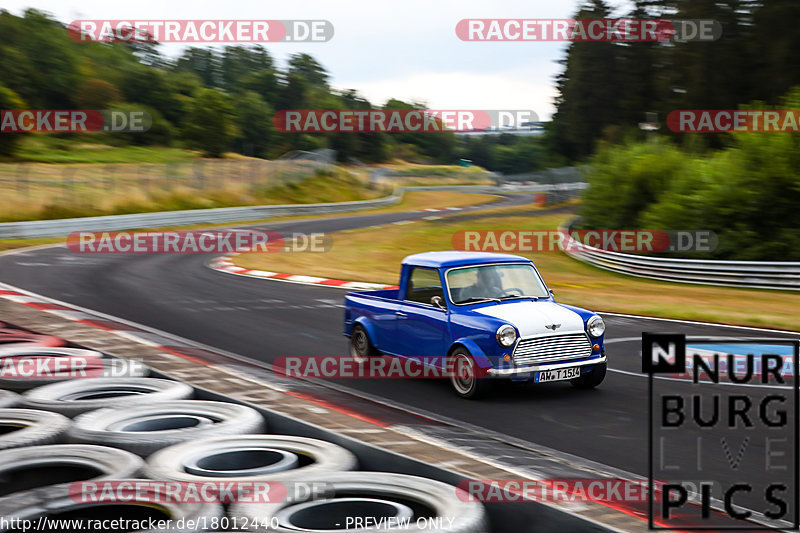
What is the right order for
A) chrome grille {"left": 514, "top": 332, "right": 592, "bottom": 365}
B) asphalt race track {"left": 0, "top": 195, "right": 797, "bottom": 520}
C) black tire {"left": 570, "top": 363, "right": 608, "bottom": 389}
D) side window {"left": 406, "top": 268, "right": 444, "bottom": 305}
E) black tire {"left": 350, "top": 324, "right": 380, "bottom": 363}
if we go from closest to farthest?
1. asphalt race track {"left": 0, "top": 195, "right": 797, "bottom": 520}
2. chrome grille {"left": 514, "top": 332, "right": 592, "bottom": 365}
3. black tire {"left": 570, "top": 363, "right": 608, "bottom": 389}
4. side window {"left": 406, "top": 268, "right": 444, "bottom": 305}
5. black tire {"left": 350, "top": 324, "right": 380, "bottom": 363}

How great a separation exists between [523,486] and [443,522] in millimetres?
633

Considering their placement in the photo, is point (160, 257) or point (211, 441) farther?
point (160, 257)

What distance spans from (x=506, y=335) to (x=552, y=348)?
0.61 metres

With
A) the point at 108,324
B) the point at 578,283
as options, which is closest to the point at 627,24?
the point at 578,283

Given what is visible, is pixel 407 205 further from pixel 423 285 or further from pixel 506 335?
pixel 506 335

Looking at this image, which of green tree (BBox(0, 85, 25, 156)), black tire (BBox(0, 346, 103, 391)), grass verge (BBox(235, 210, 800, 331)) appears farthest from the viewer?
green tree (BBox(0, 85, 25, 156))

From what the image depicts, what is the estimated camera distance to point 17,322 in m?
12.3

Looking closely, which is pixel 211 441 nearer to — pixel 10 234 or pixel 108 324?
pixel 108 324

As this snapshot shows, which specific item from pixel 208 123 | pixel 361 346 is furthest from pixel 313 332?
pixel 208 123

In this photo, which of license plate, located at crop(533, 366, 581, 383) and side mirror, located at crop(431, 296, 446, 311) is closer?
license plate, located at crop(533, 366, 581, 383)

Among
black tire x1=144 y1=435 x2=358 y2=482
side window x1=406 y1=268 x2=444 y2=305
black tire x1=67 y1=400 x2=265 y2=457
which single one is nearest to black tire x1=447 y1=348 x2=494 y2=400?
side window x1=406 y1=268 x2=444 y2=305

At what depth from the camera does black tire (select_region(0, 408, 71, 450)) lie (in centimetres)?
586

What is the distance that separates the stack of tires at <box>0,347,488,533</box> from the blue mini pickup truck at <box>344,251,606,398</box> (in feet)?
9.28

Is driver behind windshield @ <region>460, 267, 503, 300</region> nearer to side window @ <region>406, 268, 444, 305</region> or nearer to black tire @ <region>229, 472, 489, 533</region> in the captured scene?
side window @ <region>406, 268, 444, 305</region>
